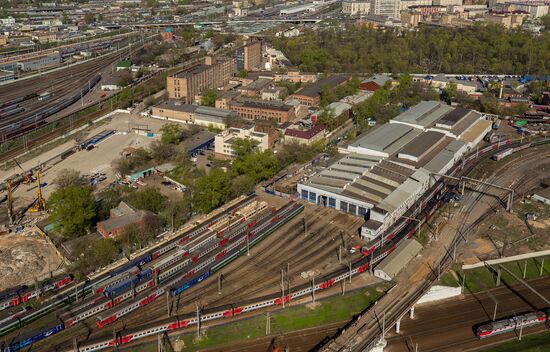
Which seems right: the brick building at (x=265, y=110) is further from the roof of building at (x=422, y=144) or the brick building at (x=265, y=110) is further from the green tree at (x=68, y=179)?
the green tree at (x=68, y=179)

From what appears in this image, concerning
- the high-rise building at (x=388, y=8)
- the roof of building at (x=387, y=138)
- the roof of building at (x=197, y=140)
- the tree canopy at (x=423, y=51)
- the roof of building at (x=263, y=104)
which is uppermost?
the high-rise building at (x=388, y=8)

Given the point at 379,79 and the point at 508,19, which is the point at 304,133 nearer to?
the point at 379,79

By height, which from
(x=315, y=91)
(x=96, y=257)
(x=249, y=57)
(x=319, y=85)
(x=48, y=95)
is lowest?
(x=96, y=257)

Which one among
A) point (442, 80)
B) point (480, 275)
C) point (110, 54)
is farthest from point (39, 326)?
point (110, 54)

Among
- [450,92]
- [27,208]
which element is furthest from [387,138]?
[27,208]

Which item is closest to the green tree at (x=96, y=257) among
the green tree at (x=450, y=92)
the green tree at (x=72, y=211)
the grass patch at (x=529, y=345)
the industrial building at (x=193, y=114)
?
the green tree at (x=72, y=211)

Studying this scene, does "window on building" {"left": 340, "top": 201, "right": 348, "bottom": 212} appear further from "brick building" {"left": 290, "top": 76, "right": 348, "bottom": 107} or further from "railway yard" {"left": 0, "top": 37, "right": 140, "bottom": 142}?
"railway yard" {"left": 0, "top": 37, "right": 140, "bottom": 142}

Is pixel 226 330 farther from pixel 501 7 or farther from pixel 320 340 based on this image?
pixel 501 7
